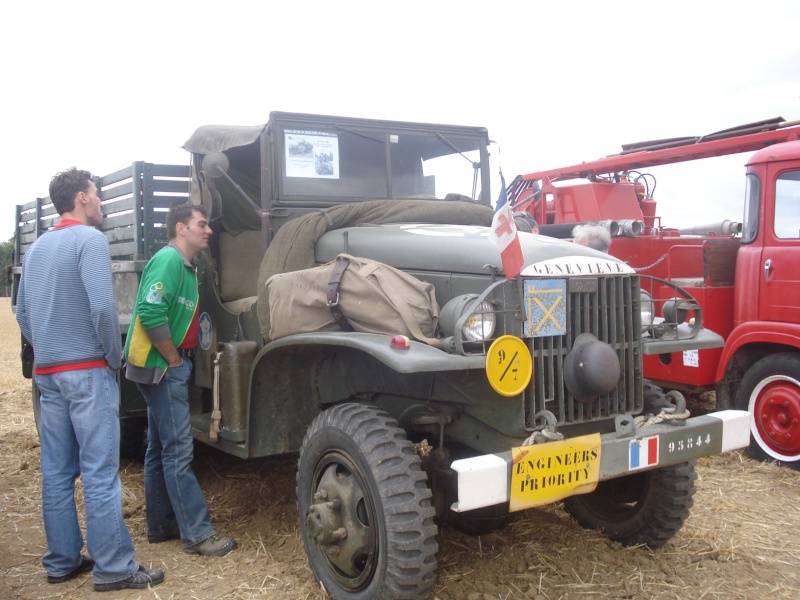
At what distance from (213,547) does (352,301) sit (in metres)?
1.60

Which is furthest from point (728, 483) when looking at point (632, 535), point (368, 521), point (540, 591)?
point (368, 521)

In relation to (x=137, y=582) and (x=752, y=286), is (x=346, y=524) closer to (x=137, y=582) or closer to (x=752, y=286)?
(x=137, y=582)

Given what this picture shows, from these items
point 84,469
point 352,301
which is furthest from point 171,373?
point 352,301

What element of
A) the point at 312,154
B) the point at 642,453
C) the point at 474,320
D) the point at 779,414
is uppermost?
the point at 312,154

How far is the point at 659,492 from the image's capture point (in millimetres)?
3697

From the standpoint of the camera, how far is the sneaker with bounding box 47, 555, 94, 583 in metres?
3.59

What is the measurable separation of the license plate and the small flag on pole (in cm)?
69

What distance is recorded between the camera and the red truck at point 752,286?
5.61 meters

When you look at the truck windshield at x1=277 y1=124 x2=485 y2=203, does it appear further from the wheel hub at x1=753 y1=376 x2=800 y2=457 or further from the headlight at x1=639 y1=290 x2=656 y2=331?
the wheel hub at x1=753 y1=376 x2=800 y2=457

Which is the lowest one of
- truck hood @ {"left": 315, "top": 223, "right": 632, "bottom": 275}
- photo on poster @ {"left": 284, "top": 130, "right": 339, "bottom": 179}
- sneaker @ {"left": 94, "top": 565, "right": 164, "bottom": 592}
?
sneaker @ {"left": 94, "top": 565, "right": 164, "bottom": 592}

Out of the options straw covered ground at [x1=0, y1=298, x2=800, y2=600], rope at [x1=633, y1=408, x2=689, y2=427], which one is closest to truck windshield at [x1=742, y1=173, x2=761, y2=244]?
straw covered ground at [x1=0, y1=298, x2=800, y2=600]

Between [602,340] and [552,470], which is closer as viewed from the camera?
[552,470]

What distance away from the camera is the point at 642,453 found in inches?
120

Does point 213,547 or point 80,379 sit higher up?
point 80,379
